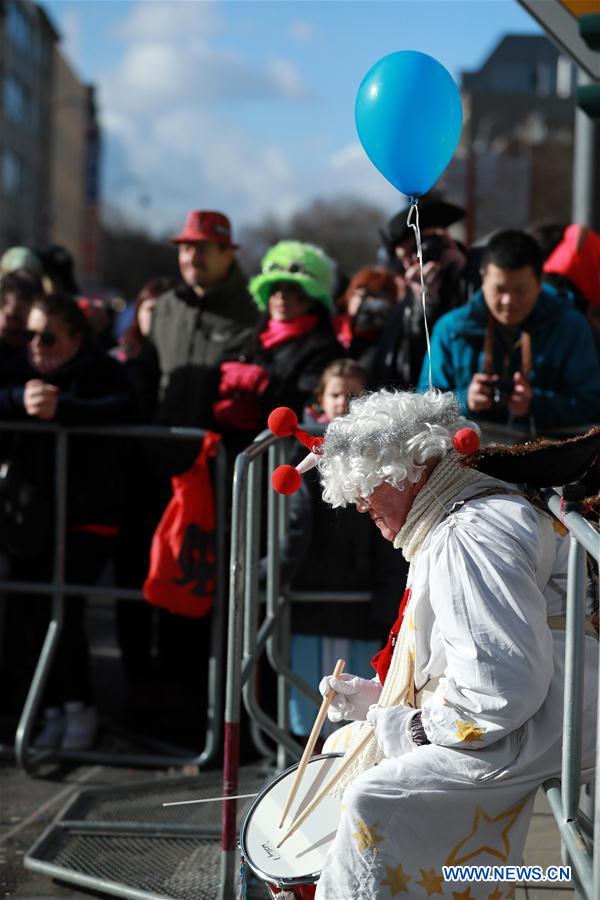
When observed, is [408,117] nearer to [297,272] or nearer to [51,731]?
[297,272]

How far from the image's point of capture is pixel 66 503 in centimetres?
531

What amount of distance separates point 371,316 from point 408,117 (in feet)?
7.09

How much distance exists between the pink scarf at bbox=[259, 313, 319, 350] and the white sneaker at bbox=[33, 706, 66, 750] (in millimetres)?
1988

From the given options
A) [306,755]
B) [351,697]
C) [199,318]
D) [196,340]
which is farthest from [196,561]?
[306,755]

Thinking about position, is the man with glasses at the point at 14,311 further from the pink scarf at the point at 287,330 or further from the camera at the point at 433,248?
the camera at the point at 433,248

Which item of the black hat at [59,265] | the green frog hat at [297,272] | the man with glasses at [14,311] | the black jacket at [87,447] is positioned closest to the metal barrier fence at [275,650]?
the black jacket at [87,447]

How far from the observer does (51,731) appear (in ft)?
17.5

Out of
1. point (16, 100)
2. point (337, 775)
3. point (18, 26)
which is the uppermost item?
point (18, 26)

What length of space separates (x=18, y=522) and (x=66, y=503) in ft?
0.78

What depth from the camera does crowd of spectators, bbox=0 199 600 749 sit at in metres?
4.89

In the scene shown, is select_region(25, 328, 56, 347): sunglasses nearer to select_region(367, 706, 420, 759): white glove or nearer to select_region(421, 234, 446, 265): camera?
select_region(421, 234, 446, 265): camera

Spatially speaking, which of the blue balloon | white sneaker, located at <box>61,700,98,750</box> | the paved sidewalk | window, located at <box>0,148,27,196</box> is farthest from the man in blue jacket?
window, located at <box>0,148,27,196</box>

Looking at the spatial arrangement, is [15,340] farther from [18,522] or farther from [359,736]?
[359,736]

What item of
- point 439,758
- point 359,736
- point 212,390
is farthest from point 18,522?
point 439,758
